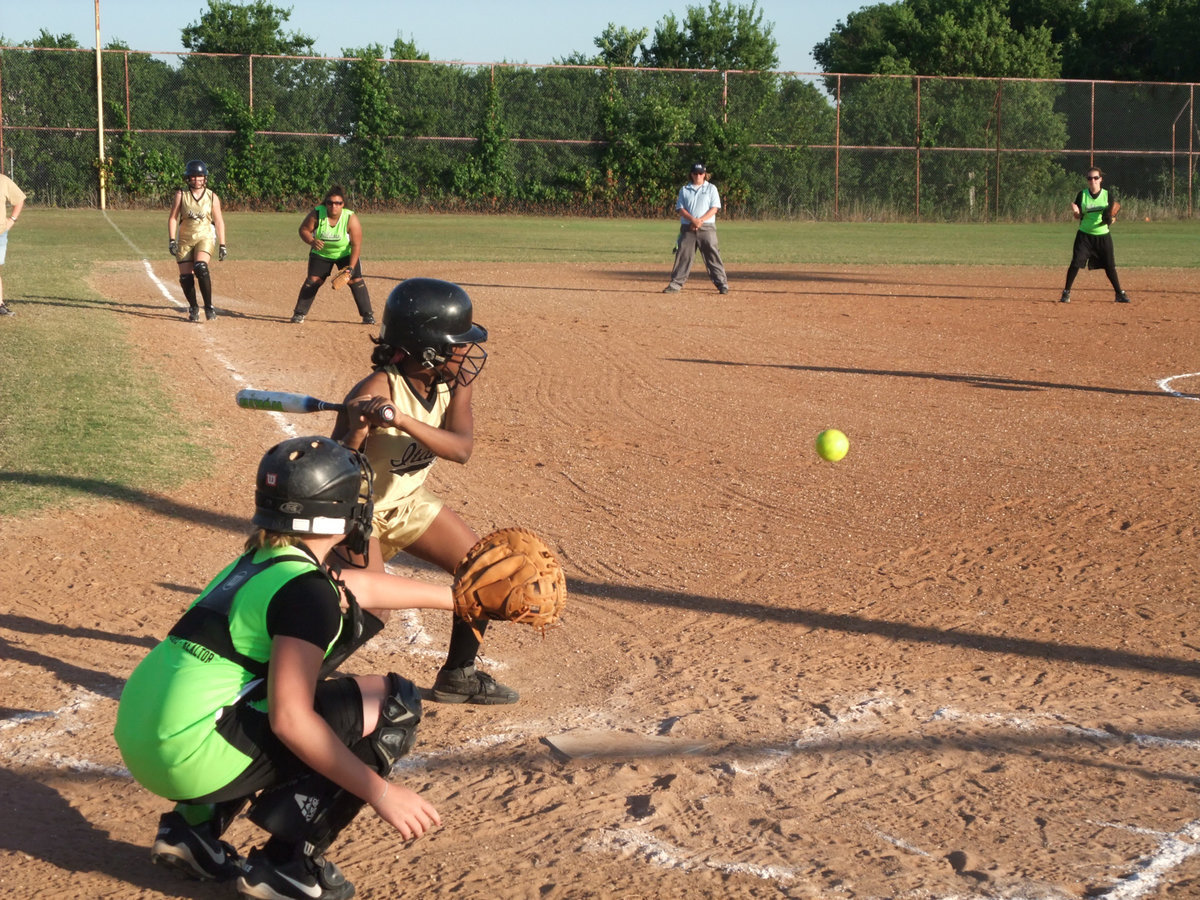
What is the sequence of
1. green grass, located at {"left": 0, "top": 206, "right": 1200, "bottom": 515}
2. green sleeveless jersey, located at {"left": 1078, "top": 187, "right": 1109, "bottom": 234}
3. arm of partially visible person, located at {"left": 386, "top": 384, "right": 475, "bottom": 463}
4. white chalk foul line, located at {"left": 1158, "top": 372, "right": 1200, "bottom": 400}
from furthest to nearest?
green sleeveless jersey, located at {"left": 1078, "top": 187, "right": 1109, "bottom": 234}, white chalk foul line, located at {"left": 1158, "top": 372, "right": 1200, "bottom": 400}, green grass, located at {"left": 0, "top": 206, "right": 1200, "bottom": 515}, arm of partially visible person, located at {"left": 386, "top": 384, "right": 475, "bottom": 463}

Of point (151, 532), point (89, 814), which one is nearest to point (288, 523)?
point (89, 814)

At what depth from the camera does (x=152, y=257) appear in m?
21.9

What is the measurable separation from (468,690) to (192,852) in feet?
4.60

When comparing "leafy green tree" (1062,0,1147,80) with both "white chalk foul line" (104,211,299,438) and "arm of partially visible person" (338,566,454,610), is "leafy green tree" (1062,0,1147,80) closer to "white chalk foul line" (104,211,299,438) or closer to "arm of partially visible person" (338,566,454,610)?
"white chalk foul line" (104,211,299,438)

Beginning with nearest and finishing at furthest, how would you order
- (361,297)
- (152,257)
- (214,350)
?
(214,350)
(361,297)
(152,257)

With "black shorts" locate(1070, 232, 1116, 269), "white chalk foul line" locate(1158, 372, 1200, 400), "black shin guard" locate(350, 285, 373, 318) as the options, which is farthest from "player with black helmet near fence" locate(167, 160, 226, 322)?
"black shorts" locate(1070, 232, 1116, 269)

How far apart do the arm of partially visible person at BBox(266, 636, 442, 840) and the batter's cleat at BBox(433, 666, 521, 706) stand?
1.51 m

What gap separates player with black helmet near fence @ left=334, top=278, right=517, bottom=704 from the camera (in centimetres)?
418

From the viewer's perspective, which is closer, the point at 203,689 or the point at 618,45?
the point at 203,689

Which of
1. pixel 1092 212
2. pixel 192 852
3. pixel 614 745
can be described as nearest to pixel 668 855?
pixel 614 745

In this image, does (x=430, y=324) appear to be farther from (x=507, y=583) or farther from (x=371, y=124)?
(x=371, y=124)

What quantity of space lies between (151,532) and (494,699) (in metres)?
2.85

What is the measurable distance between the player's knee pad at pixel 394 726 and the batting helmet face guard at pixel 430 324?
1340mm

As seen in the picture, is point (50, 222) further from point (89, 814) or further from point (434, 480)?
point (89, 814)
